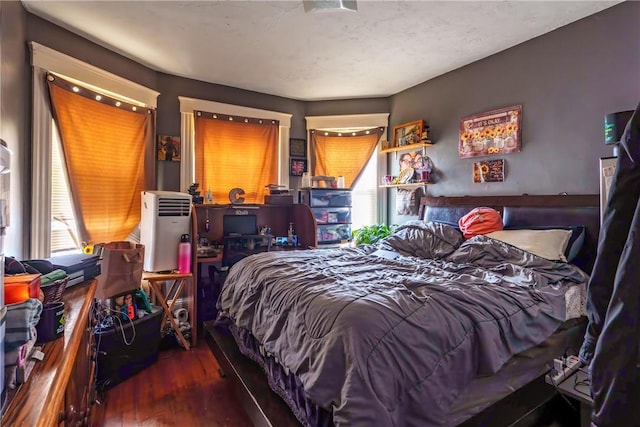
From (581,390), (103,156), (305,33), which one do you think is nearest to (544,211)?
(581,390)

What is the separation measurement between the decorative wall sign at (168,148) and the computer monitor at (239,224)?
0.86 meters

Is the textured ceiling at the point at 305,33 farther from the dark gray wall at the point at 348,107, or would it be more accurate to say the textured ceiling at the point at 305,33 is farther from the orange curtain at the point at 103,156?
the dark gray wall at the point at 348,107

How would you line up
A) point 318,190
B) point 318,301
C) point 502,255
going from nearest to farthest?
point 318,301, point 502,255, point 318,190

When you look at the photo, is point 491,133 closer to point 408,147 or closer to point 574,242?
point 408,147

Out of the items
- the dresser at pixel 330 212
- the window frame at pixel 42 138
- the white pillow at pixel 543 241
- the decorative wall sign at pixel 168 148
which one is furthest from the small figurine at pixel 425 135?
the window frame at pixel 42 138

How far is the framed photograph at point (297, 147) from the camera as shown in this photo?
433 cm

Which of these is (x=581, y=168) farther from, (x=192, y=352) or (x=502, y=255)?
(x=192, y=352)

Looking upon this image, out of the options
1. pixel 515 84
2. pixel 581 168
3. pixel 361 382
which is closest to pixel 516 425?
pixel 361 382

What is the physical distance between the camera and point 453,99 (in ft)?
11.4

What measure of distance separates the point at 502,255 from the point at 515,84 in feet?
5.39

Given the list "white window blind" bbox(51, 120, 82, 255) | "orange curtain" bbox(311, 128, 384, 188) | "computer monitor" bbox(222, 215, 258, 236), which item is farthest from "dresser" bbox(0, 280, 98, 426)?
"orange curtain" bbox(311, 128, 384, 188)

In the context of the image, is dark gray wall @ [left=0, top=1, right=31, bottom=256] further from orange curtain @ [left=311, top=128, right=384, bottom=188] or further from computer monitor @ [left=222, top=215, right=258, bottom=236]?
orange curtain @ [left=311, top=128, right=384, bottom=188]

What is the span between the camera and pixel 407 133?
156 inches

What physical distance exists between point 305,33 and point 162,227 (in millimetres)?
2061
